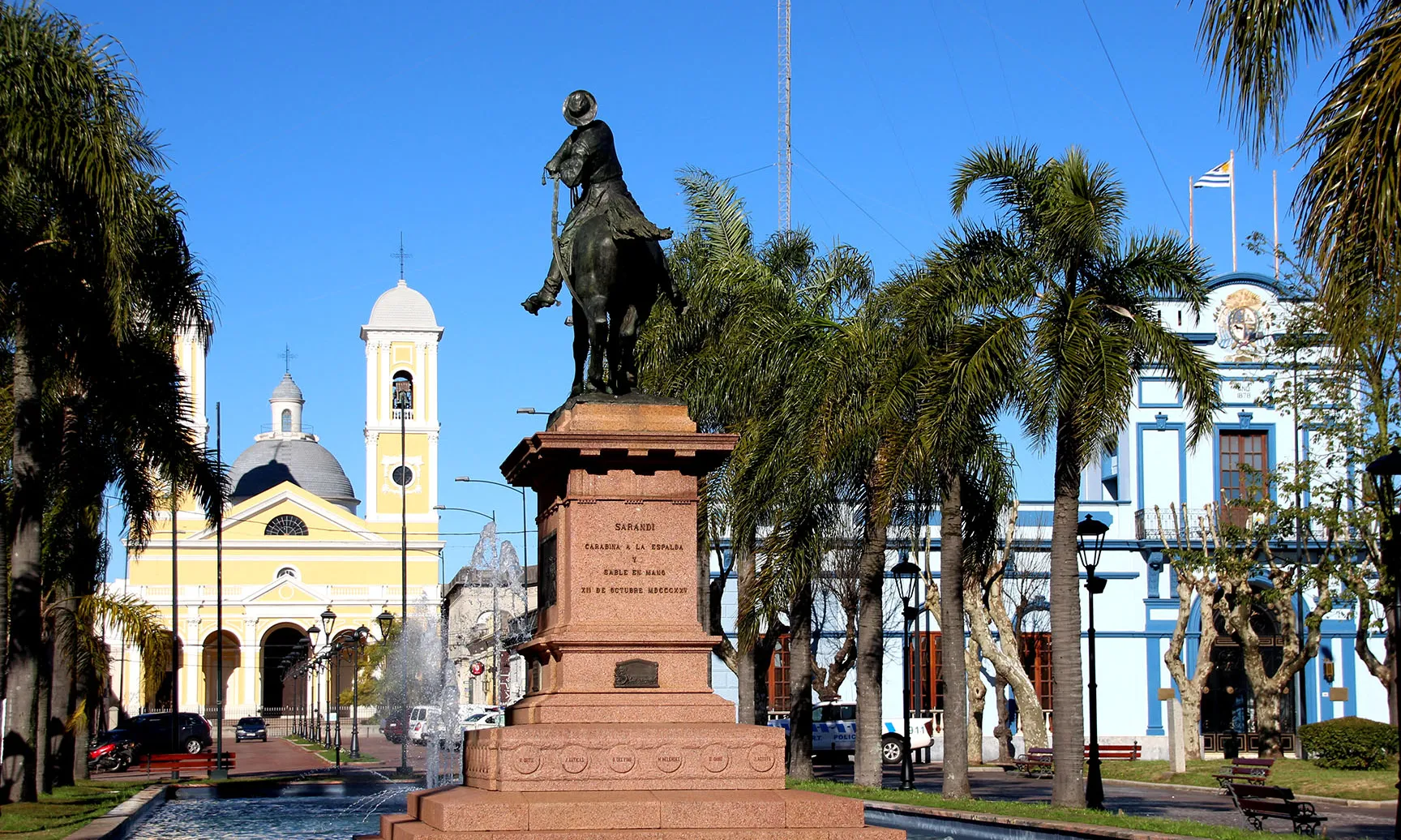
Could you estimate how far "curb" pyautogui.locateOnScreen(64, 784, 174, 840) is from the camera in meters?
17.3

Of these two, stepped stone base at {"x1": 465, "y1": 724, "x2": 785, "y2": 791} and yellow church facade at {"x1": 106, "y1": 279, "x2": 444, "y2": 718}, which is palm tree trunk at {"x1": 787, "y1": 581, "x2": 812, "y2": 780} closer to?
stepped stone base at {"x1": 465, "y1": 724, "x2": 785, "y2": 791}

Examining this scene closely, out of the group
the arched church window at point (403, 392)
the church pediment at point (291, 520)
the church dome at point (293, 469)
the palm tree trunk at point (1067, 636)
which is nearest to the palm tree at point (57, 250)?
the palm tree trunk at point (1067, 636)

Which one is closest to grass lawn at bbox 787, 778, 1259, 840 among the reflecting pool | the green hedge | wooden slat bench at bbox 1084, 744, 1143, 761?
the reflecting pool

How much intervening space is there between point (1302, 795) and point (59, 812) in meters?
21.6

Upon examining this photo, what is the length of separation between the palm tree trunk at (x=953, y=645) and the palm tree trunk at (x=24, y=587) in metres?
12.2

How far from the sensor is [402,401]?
11150cm

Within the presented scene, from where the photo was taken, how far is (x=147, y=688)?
32250mm

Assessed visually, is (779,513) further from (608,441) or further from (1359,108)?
(1359,108)

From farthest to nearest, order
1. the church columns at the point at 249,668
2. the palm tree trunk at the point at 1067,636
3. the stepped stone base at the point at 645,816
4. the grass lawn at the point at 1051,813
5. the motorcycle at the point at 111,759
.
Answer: the church columns at the point at 249,668, the motorcycle at the point at 111,759, the palm tree trunk at the point at 1067,636, the grass lawn at the point at 1051,813, the stepped stone base at the point at 645,816

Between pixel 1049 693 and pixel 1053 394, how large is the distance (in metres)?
30.5

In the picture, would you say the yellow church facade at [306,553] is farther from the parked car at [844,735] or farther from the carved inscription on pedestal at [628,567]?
the carved inscription on pedestal at [628,567]

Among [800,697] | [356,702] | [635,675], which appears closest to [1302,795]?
[800,697]

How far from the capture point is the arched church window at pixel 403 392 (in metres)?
112

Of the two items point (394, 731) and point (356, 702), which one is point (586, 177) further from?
point (394, 731)
